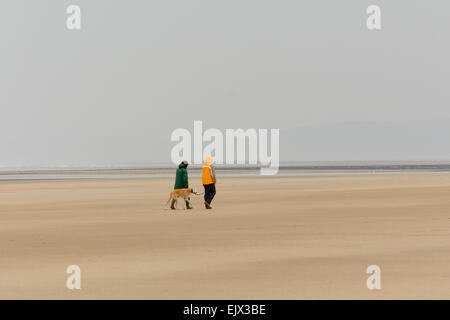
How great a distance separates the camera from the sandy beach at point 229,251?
12930 millimetres

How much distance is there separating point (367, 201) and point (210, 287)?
20697 mm

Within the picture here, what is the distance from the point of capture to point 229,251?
17250mm

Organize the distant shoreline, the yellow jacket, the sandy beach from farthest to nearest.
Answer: the distant shoreline < the yellow jacket < the sandy beach

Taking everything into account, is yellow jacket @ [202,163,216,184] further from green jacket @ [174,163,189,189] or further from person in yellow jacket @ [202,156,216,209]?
green jacket @ [174,163,189,189]

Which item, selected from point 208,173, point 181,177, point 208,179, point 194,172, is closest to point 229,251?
point 208,173

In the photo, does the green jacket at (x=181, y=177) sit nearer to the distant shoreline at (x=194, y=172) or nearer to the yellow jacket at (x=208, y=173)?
Answer: the yellow jacket at (x=208, y=173)

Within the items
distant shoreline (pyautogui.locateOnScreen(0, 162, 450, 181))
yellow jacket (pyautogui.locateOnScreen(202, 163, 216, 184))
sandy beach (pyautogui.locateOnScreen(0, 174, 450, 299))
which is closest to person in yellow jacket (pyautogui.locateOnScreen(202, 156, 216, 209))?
yellow jacket (pyautogui.locateOnScreen(202, 163, 216, 184))

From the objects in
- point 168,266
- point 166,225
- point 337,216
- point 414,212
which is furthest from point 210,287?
point 414,212

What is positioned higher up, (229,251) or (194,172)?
(194,172)

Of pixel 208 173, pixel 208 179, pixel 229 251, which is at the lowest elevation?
pixel 229 251

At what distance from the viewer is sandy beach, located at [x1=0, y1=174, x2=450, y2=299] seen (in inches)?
509

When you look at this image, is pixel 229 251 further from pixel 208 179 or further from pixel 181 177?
pixel 181 177
